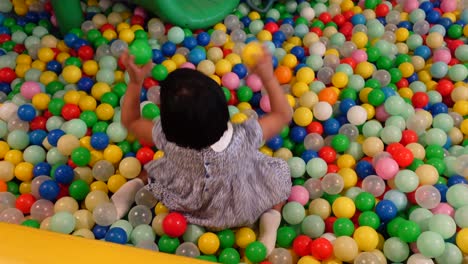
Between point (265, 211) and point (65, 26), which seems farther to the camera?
point (65, 26)

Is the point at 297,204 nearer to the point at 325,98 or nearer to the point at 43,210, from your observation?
the point at 325,98

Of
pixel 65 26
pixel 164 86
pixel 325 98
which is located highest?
pixel 164 86

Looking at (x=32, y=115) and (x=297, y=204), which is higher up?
(x=297, y=204)

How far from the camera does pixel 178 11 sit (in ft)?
5.90

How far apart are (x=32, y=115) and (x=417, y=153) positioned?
3.58 feet

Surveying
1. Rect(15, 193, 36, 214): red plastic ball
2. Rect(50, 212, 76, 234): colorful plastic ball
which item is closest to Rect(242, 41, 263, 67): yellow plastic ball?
Rect(50, 212, 76, 234): colorful plastic ball

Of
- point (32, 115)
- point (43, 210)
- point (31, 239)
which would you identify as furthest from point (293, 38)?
point (31, 239)

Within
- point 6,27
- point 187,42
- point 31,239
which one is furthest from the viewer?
point 6,27

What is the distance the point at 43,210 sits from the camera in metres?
1.30

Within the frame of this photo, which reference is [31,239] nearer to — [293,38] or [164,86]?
[164,86]

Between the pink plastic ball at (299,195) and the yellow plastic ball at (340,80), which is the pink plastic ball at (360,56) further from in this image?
the pink plastic ball at (299,195)

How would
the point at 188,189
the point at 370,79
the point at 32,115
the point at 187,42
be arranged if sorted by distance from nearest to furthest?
the point at 188,189 → the point at 32,115 → the point at 370,79 → the point at 187,42

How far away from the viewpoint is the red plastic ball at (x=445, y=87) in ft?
5.30

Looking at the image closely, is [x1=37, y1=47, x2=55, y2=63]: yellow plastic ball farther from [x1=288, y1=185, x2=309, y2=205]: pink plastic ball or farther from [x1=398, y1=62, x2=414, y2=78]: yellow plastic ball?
[x1=398, y1=62, x2=414, y2=78]: yellow plastic ball
